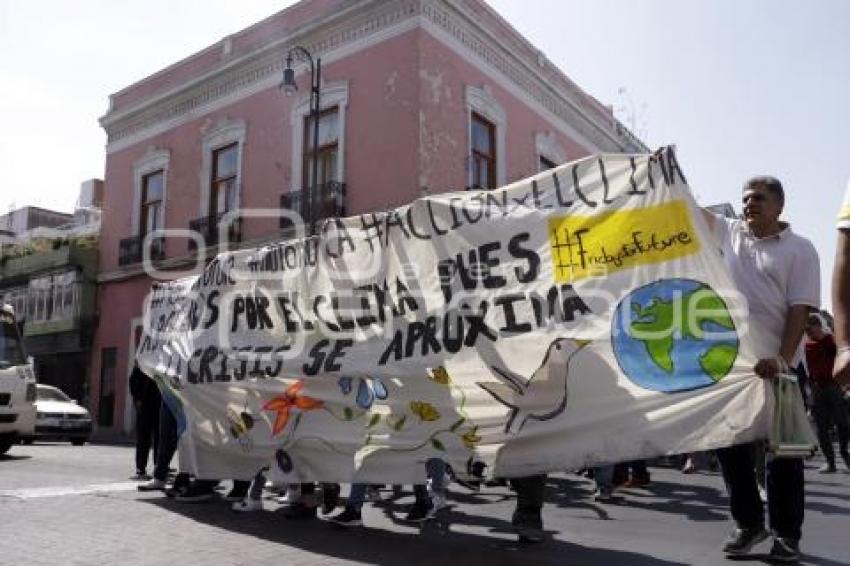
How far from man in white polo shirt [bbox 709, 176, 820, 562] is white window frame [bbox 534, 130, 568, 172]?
17182 millimetres

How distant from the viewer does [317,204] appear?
18.3 metres

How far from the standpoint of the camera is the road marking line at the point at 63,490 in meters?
7.57

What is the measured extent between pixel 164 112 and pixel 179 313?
17.5 m

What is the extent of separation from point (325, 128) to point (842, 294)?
17.5m

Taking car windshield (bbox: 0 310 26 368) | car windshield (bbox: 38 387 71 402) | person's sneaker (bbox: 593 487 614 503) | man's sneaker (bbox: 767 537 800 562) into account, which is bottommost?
person's sneaker (bbox: 593 487 614 503)

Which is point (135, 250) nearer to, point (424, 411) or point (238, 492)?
point (238, 492)

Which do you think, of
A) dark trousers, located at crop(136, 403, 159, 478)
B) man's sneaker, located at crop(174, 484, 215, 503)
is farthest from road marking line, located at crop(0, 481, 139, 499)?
man's sneaker, located at crop(174, 484, 215, 503)

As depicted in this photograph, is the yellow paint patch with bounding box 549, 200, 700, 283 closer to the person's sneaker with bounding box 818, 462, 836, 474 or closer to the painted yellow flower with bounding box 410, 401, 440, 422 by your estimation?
the painted yellow flower with bounding box 410, 401, 440, 422

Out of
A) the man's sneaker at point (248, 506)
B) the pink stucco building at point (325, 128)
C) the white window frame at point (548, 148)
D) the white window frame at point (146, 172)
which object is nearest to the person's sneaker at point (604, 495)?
the man's sneaker at point (248, 506)

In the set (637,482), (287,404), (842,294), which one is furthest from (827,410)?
(842,294)

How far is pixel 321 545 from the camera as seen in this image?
208 inches

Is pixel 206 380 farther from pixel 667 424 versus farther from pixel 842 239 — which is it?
pixel 842 239

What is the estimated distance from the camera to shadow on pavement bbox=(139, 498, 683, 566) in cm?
476

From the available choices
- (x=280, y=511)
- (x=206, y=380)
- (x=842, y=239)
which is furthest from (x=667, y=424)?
(x=206, y=380)
